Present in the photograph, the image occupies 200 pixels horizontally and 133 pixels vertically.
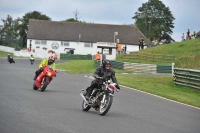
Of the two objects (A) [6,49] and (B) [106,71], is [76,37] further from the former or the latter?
(B) [106,71]

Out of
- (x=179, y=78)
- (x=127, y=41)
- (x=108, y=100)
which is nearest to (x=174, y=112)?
(x=108, y=100)

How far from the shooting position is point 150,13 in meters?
121

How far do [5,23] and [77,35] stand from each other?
86.6 metres

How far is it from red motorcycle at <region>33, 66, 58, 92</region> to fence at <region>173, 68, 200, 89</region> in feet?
33.4

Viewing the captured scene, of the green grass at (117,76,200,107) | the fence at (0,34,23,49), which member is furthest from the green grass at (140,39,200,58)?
the fence at (0,34,23,49)

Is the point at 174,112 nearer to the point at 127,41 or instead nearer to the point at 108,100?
the point at 108,100

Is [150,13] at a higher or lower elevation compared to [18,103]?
higher

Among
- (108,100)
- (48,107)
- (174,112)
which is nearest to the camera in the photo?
(108,100)

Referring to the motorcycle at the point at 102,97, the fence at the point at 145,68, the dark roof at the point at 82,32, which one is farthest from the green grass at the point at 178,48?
the motorcycle at the point at 102,97

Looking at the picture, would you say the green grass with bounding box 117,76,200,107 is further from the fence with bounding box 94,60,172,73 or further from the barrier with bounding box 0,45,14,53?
the barrier with bounding box 0,45,14,53

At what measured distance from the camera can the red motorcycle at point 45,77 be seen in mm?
20922

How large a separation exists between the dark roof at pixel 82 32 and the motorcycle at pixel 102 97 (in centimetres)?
9403

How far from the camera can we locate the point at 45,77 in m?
21.1

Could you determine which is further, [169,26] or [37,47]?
[169,26]
